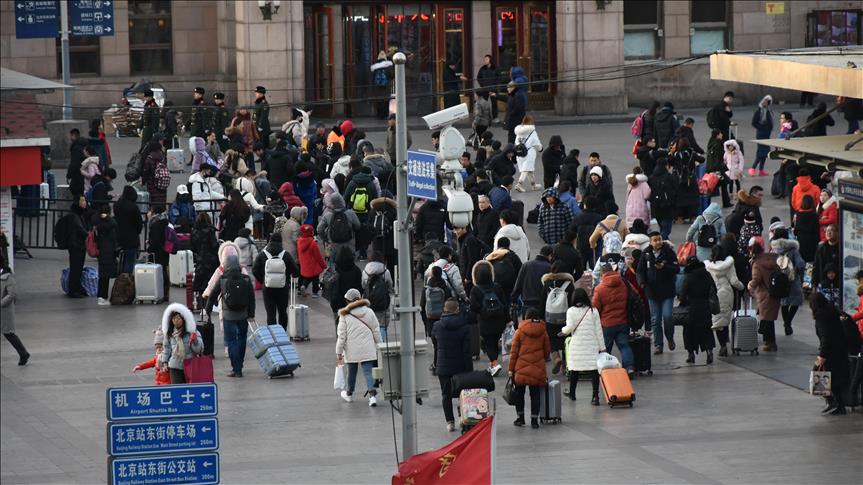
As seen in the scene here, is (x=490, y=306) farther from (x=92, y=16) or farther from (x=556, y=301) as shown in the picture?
→ (x=92, y=16)

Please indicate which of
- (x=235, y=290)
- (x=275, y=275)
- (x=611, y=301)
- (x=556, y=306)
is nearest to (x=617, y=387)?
(x=611, y=301)

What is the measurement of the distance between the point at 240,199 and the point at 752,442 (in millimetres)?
10748

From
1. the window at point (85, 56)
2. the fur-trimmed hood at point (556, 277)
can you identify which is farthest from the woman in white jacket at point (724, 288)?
the window at point (85, 56)

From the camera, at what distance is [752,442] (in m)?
18.4

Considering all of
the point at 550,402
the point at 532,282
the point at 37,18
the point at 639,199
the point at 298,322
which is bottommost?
the point at 550,402

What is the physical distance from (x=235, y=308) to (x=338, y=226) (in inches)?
176

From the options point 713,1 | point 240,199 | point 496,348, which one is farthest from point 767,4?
point 496,348

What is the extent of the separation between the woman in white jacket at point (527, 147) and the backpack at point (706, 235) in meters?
8.89

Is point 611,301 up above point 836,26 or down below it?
below

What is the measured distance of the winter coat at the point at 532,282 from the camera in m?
21.4

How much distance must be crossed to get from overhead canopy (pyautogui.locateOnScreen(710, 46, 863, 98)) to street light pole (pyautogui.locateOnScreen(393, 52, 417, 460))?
641 centimetres

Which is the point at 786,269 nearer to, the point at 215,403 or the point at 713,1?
the point at 215,403

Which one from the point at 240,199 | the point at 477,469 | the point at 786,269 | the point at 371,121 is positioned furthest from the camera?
the point at 371,121

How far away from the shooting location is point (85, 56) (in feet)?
150
